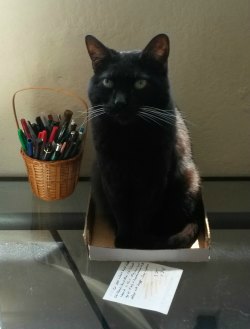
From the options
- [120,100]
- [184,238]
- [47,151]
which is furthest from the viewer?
[47,151]

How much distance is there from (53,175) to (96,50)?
15.4 inches

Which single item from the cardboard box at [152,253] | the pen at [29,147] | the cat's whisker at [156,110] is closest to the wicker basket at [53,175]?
the pen at [29,147]

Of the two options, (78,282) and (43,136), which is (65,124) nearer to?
(43,136)

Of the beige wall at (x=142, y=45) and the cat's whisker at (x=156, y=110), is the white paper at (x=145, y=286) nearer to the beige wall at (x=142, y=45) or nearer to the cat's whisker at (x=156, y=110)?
the cat's whisker at (x=156, y=110)

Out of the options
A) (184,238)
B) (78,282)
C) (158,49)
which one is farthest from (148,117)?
(78,282)

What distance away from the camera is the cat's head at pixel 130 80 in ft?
3.05

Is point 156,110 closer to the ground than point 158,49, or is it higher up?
closer to the ground

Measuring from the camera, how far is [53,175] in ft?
3.89

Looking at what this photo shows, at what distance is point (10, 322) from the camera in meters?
0.85

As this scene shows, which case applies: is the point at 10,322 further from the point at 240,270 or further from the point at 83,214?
the point at 240,270

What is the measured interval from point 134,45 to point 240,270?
2.24ft

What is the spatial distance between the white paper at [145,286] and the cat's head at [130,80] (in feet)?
1.16

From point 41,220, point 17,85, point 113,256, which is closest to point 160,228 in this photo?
point 113,256

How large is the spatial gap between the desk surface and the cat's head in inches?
14.6
